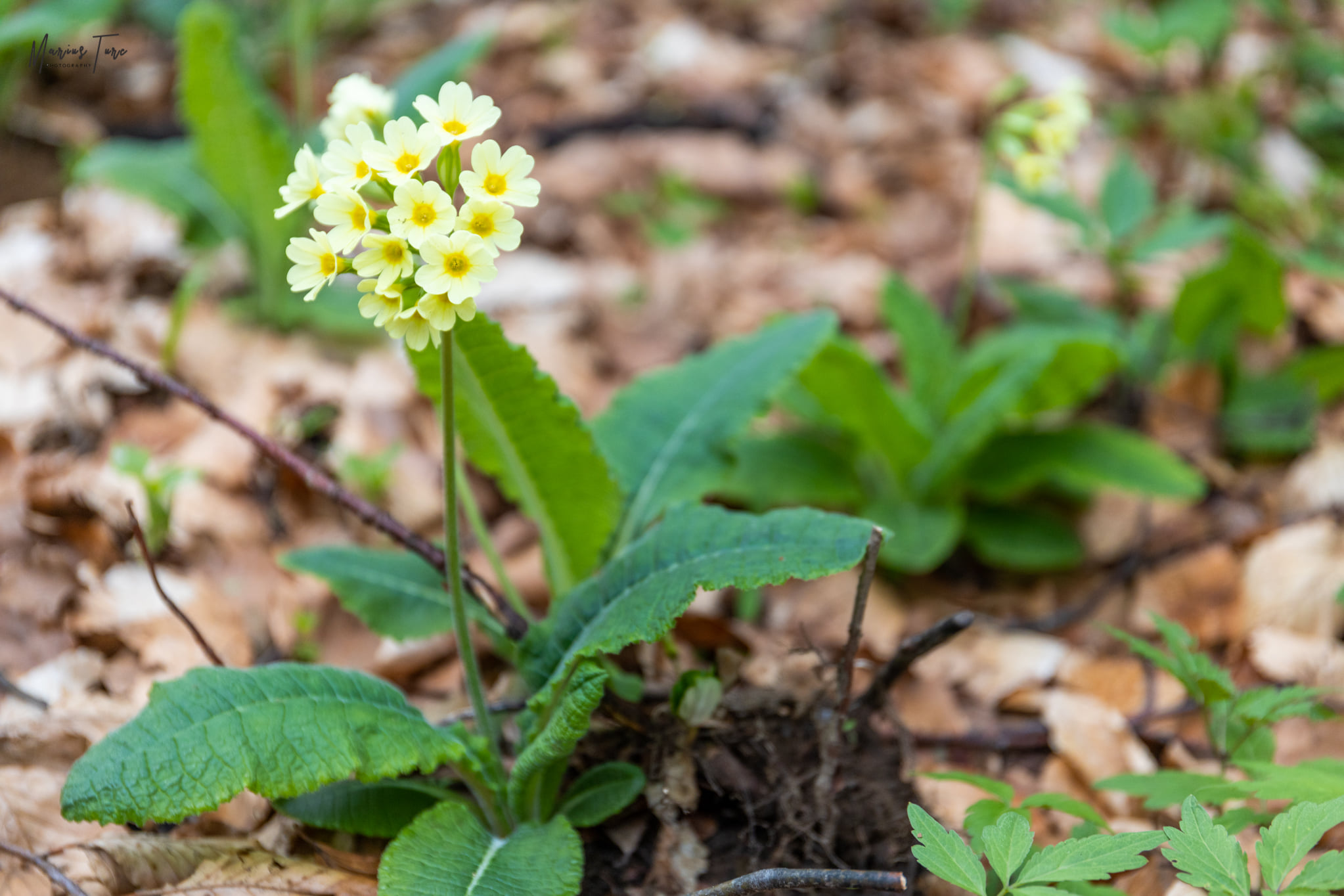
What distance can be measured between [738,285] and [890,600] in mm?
1582

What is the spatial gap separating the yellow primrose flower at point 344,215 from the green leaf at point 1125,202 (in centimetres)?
248

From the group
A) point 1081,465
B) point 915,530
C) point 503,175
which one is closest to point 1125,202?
point 1081,465

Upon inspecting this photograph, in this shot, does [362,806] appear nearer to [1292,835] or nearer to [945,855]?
[945,855]

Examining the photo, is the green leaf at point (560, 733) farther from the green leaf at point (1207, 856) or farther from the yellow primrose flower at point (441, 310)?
the green leaf at point (1207, 856)

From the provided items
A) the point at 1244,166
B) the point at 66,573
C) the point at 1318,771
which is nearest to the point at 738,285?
the point at 1244,166

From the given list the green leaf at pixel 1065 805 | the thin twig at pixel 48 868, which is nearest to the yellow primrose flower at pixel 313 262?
the thin twig at pixel 48 868

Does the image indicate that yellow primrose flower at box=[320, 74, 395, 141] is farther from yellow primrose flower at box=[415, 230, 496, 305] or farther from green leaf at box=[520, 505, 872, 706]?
green leaf at box=[520, 505, 872, 706]

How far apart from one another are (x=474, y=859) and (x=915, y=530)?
149 cm

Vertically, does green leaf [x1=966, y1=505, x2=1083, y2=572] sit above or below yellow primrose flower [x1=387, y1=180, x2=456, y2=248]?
below

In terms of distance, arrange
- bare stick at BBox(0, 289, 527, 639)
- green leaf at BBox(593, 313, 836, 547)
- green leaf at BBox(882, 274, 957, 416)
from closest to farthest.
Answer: bare stick at BBox(0, 289, 527, 639) → green leaf at BBox(593, 313, 836, 547) → green leaf at BBox(882, 274, 957, 416)

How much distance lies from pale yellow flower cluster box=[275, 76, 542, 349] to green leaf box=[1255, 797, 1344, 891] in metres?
1.20

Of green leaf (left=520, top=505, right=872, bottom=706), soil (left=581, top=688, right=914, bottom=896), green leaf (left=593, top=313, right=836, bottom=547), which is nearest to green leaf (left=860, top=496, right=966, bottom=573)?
green leaf (left=593, top=313, right=836, bottom=547)

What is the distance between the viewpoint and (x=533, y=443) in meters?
1.85

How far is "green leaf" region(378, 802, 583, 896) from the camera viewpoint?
1429 millimetres
